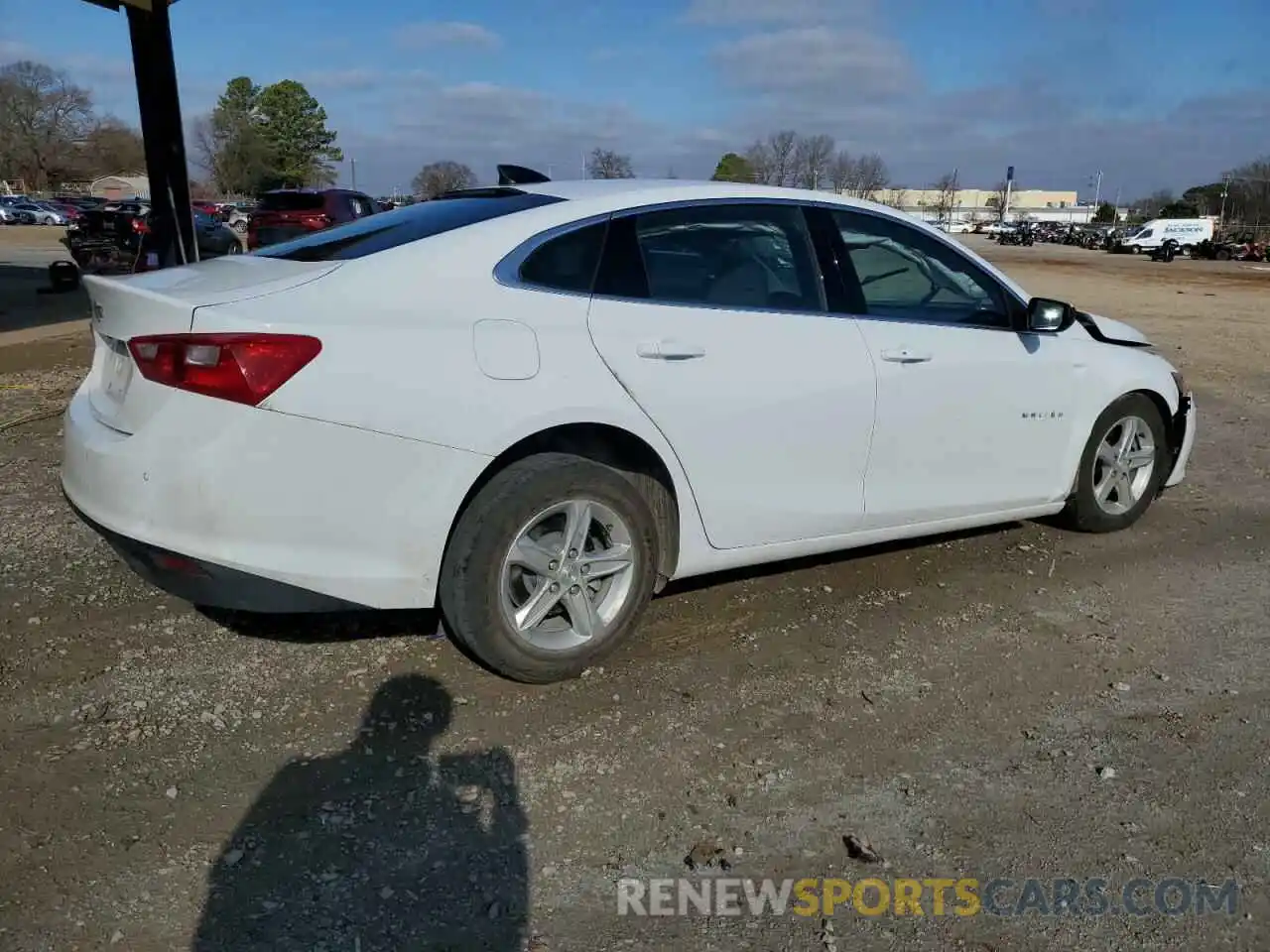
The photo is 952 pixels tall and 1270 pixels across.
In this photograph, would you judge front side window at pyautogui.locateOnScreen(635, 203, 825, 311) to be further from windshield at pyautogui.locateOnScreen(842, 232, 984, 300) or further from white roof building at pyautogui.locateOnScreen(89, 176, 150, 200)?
white roof building at pyautogui.locateOnScreen(89, 176, 150, 200)

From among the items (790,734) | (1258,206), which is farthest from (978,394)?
(1258,206)

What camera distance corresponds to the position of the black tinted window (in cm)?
323

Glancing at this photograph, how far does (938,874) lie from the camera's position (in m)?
2.51

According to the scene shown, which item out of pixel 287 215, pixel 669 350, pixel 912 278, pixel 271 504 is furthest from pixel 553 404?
pixel 287 215

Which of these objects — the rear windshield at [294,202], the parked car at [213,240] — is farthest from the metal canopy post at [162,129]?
the parked car at [213,240]

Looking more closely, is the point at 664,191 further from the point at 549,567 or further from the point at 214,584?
the point at 214,584

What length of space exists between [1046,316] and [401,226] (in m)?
2.75

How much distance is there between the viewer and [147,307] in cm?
294

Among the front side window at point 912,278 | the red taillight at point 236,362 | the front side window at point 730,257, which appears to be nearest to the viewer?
the red taillight at point 236,362

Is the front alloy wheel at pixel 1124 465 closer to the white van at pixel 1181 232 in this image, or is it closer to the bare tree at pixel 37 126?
the white van at pixel 1181 232

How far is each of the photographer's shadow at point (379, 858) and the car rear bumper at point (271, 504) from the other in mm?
504

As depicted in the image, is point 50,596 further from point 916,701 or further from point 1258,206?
point 1258,206

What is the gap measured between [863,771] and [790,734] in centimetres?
28

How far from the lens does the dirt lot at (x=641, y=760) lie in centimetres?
235
